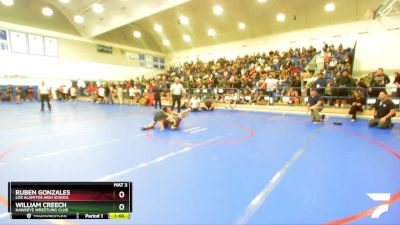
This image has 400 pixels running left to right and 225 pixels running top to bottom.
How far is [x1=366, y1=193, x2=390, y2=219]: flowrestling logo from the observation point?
2.47 meters

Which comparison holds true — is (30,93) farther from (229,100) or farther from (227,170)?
(227,170)

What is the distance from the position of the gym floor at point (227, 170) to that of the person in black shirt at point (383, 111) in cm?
47

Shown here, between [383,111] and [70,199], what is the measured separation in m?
8.87

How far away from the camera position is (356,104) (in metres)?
9.21

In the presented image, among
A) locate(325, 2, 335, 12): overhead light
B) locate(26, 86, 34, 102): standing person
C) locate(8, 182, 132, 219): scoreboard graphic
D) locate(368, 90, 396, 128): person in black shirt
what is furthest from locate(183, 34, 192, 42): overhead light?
locate(8, 182, 132, 219): scoreboard graphic

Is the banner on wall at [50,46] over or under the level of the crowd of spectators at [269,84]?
over

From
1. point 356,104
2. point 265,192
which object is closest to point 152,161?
point 265,192

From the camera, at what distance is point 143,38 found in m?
27.8

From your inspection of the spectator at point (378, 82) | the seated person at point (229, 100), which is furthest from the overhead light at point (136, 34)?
the spectator at point (378, 82)

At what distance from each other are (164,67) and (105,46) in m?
8.43

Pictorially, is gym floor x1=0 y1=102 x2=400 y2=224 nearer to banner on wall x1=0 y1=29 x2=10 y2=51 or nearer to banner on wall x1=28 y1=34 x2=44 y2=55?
banner on wall x1=0 y1=29 x2=10 y2=51

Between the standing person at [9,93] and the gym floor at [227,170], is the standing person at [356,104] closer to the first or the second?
the gym floor at [227,170]

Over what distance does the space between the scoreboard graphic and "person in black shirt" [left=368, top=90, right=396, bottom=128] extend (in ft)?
26.8

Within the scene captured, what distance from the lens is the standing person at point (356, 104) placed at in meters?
9.12
